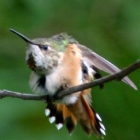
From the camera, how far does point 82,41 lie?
25.2ft

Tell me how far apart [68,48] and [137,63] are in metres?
1.19

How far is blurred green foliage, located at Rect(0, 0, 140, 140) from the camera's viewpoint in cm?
686

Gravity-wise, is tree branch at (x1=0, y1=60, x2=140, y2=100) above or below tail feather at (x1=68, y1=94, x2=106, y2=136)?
above

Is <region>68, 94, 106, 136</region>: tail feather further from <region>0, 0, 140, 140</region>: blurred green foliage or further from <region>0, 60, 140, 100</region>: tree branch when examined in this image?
<region>0, 0, 140, 140</region>: blurred green foliage

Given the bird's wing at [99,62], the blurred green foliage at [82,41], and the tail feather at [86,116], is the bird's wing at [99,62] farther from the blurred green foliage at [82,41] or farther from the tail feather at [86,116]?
the blurred green foliage at [82,41]

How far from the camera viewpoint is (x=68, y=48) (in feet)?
16.8

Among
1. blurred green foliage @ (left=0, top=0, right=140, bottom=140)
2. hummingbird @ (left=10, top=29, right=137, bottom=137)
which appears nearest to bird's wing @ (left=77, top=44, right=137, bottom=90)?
hummingbird @ (left=10, top=29, right=137, bottom=137)

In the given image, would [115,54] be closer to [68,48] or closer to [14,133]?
[14,133]

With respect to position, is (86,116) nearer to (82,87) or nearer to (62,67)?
(62,67)

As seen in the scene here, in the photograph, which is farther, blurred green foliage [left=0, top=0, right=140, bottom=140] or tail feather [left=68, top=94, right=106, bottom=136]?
blurred green foliage [left=0, top=0, right=140, bottom=140]

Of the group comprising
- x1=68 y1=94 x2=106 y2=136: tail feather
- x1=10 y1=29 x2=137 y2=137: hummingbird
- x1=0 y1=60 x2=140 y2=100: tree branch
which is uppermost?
x1=10 y1=29 x2=137 y2=137: hummingbird

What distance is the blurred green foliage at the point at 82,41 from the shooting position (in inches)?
270

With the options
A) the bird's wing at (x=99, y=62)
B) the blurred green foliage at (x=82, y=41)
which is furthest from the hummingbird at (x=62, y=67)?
the blurred green foliage at (x=82, y=41)

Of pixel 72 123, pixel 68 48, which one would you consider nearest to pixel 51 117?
pixel 72 123
